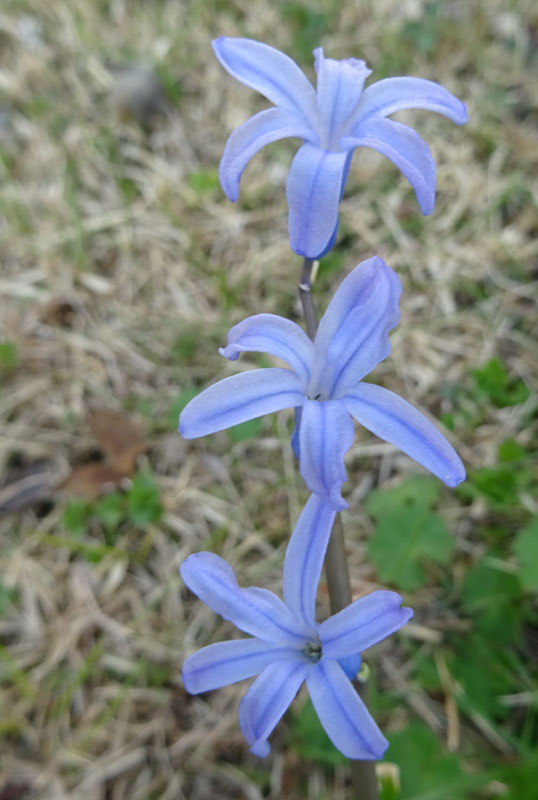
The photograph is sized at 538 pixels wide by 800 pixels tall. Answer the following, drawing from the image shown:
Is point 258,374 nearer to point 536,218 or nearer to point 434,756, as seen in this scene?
point 434,756

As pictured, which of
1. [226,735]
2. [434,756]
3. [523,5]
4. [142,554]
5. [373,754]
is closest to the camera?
[373,754]

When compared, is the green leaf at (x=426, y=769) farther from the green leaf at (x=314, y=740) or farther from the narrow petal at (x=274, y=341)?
the narrow petal at (x=274, y=341)

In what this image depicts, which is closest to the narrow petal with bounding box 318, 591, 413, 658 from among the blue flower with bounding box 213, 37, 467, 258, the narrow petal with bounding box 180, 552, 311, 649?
the narrow petal with bounding box 180, 552, 311, 649

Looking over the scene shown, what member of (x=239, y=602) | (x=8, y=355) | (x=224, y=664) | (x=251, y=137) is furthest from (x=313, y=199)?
(x=8, y=355)

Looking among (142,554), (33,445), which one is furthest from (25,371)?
(142,554)

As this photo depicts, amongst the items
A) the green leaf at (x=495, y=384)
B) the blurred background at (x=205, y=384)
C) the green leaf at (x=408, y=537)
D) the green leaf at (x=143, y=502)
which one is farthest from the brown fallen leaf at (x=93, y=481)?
the green leaf at (x=495, y=384)

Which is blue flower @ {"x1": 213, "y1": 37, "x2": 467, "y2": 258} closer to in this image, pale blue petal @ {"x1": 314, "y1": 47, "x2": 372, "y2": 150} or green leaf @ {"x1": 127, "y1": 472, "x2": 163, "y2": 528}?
pale blue petal @ {"x1": 314, "y1": 47, "x2": 372, "y2": 150}
